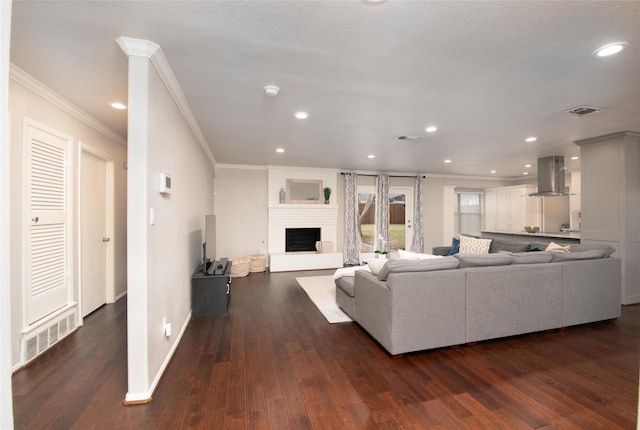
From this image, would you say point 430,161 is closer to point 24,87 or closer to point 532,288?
point 532,288

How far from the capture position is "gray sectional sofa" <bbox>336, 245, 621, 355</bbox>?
2.60 meters

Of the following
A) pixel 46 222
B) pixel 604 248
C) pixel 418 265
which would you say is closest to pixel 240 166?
pixel 46 222

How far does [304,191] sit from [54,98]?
4.85 metres

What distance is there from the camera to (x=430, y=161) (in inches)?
242

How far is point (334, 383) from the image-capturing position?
7.22ft

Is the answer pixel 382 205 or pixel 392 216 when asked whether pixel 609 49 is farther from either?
pixel 392 216

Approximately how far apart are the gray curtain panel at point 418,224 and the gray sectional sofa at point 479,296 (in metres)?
4.43

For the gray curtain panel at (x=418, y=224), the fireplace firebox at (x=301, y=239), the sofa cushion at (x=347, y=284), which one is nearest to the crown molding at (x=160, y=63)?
the sofa cushion at (x=347, y=284)

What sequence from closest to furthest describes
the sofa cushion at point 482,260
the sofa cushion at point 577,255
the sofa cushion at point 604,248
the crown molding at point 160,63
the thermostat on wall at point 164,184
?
the crown molding at point 160,63 → the thermostat on wall at point 164,184 → the sofa cushion at point 482,260 → the sofa cushion at point 577,255 → the sofa cushion at point 604,248

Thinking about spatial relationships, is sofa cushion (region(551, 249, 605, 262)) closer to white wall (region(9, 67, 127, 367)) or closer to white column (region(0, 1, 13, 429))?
white column (region(0, 1, 13, 429))

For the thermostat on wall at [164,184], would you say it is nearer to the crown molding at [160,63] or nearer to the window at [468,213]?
the crown molding at [160,63]

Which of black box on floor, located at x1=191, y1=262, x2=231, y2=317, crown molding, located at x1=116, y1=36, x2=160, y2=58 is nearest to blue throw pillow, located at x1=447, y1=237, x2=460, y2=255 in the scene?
black box on floor, located at x1=191, y1=262, x2=231, y2=317

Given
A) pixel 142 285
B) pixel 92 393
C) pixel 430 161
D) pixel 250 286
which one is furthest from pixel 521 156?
pixel 92 393

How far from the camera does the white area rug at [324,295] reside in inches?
143
